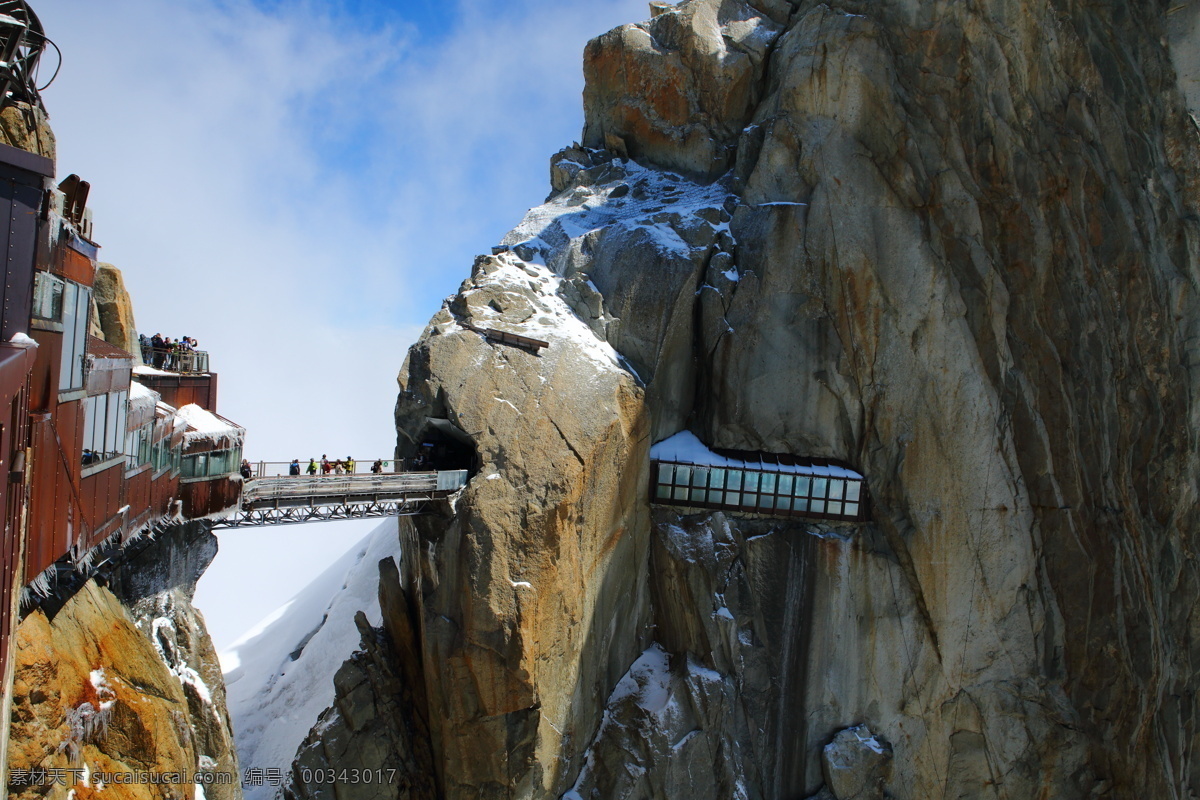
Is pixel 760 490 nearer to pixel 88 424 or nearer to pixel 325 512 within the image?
pixel 325 512

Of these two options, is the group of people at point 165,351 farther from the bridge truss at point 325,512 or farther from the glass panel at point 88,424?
the glass panel at point 88,424

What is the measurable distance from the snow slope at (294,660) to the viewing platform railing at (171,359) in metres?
13.8

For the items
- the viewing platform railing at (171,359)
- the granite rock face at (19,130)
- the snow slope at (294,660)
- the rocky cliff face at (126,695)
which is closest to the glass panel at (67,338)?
the rocky cliff face at (126,695)

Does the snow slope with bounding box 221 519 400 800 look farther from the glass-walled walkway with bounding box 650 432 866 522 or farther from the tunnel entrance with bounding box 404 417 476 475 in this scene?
the glass-walled walkway with bounding box 650 432 866 522

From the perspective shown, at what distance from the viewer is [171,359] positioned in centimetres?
3050

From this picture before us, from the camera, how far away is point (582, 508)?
92.4ft

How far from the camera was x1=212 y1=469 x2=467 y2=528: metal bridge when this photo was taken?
24406 millimetres

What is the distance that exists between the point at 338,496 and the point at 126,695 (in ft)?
29.1

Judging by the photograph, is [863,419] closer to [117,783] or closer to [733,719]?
[733,719]

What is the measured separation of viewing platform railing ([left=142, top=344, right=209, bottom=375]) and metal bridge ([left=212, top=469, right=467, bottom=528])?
8541mm

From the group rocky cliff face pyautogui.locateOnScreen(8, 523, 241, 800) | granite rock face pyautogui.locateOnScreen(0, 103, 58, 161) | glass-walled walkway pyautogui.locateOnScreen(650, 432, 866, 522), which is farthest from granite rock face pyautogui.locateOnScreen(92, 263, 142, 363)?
glass-walled walkway pyautogui.locateOnScreen(650, 432, 866, 522)

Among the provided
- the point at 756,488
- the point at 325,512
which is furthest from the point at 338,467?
the point at 756,488

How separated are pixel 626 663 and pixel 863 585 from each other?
10.2m

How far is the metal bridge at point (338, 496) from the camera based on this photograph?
24.4 m
